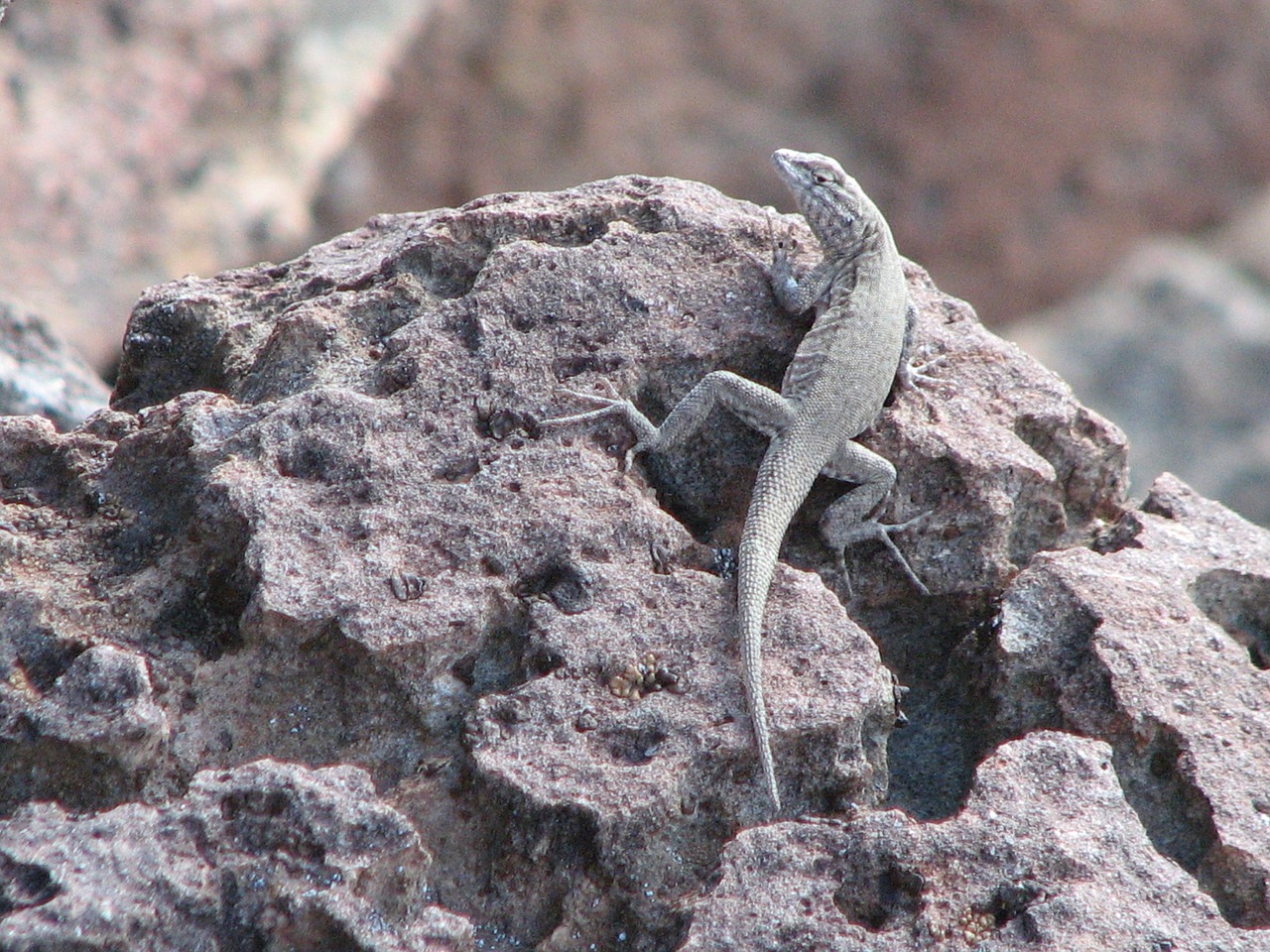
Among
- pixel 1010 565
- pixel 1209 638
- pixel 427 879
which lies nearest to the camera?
pixel 427 879

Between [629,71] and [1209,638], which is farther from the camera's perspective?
[629,71]

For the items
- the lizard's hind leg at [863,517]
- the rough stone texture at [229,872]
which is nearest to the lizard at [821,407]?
the lizard's hind leg at [863,517]

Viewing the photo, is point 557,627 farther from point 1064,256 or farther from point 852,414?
point 1064,256

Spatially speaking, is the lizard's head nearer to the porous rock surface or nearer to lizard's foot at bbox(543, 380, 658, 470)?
the porous rock surface

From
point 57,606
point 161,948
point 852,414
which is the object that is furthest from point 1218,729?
point 57,606

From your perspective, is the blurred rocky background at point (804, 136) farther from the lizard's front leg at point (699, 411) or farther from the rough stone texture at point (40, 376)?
the lizard's front leg at point (699, 411)

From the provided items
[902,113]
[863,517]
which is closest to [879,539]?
[863,517]
